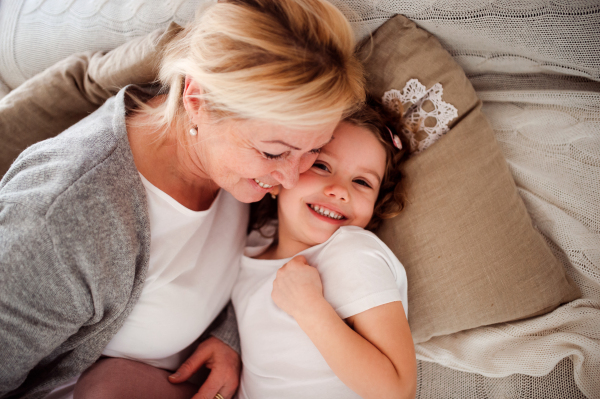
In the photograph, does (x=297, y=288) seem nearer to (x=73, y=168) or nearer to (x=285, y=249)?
(x=285, y=249)

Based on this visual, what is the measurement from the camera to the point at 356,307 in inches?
45.1

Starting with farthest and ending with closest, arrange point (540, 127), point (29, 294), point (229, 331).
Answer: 1. point (229, 331)
2. point (540, 127)
3. point (29, 294)

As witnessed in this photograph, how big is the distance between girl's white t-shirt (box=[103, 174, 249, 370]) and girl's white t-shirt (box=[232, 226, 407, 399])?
0.20 meters

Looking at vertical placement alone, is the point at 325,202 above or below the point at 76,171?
below

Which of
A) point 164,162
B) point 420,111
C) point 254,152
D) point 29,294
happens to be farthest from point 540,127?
point 29,294

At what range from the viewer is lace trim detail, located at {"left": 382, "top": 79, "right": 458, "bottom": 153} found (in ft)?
4.30

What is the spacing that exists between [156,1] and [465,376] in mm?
1981

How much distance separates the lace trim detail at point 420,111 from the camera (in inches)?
51.6

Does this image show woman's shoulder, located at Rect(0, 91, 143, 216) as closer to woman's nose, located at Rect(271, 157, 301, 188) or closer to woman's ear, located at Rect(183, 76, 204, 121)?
woman's ear, located at Rect(183, 76, 204, 121)

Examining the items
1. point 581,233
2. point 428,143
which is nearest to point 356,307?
point 428,143

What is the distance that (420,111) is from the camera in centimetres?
136

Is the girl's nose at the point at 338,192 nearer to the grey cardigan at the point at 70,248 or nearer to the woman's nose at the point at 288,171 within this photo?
the woman's nose at the point at 288,171

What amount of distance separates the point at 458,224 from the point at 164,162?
107 centimetres

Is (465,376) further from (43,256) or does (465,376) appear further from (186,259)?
(43,256)
